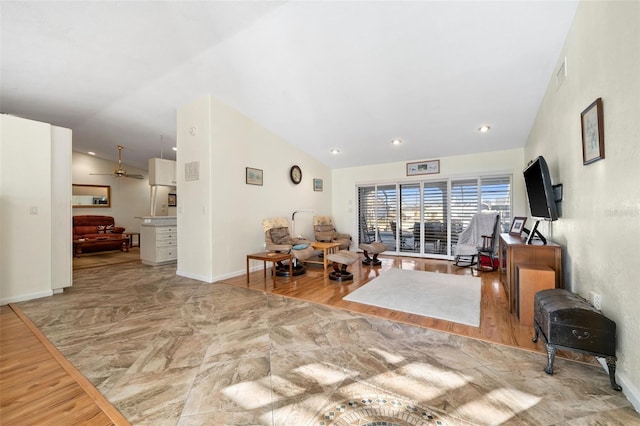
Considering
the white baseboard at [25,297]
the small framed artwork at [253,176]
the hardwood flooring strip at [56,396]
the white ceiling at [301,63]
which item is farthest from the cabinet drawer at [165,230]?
the hardwood flooring strip at [56,396]

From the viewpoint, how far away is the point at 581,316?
1.72 metres

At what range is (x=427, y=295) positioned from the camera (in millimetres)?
3453

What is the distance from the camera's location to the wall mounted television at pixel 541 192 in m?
2.59

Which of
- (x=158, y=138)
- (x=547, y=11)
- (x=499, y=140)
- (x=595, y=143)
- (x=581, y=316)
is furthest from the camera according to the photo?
(x=158, y=138)

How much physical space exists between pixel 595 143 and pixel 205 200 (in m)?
4.64

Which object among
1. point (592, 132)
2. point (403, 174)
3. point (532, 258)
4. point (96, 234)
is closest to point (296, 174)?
point (403, 174)

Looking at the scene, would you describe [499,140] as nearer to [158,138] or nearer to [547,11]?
[547,11]

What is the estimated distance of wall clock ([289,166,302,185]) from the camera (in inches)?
239

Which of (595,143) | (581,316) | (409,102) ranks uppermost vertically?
(409,102)

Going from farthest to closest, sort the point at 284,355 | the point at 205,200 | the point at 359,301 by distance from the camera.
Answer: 1. the point at 205,200
2. the point at 359,301
3. the point at 284,355

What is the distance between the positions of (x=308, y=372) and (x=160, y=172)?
21.1 ft

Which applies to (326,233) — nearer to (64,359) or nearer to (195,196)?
(195,196)

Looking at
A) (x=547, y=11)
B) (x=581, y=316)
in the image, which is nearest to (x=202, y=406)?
(x=581, y=316)

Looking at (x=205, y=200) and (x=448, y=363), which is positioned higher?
(x=205, y=200)
